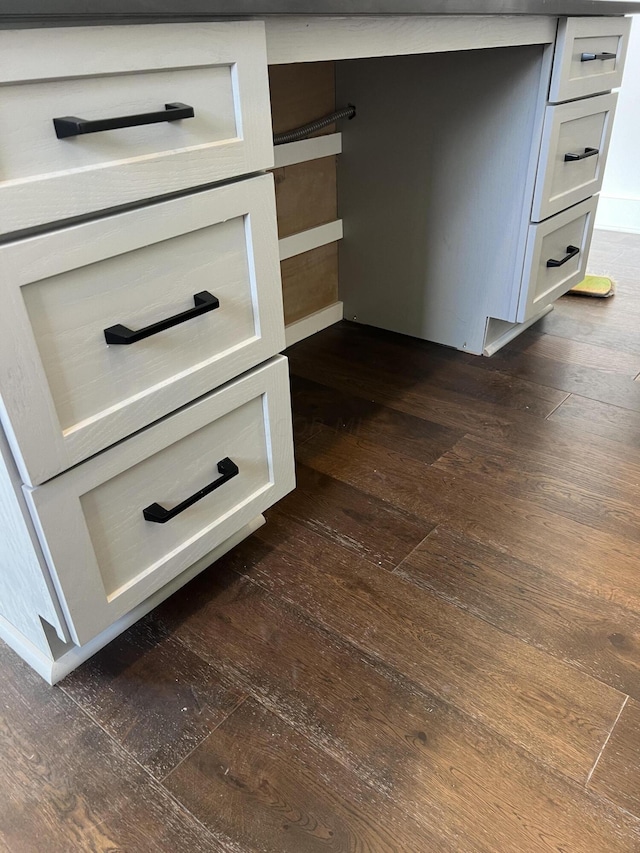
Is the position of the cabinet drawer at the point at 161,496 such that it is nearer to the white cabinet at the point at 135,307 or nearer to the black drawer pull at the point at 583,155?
the white cabinet at the point at 135,307

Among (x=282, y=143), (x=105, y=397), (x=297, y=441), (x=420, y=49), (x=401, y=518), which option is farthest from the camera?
(x=282, y=143)

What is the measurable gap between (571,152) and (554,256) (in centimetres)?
24

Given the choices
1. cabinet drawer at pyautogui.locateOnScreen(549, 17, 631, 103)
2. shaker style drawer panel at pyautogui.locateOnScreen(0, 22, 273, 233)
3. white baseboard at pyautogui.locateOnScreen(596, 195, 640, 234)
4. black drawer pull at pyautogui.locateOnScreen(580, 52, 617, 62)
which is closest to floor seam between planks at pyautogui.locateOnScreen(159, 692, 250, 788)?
shaker style drawer panel at pyautogui.locateOnScreen(0, 22, 273, 233)

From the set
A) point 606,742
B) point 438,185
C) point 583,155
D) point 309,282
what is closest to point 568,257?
point 583,155

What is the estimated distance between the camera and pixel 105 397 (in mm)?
697

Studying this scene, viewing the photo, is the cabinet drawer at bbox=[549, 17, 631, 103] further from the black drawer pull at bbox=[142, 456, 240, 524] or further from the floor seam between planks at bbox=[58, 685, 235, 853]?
the floor seam between planks at bbox=[58, 685, 235, 853]

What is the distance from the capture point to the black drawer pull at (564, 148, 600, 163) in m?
1.46

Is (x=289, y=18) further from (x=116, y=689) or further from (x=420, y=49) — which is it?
Result: (x=116, y=689)

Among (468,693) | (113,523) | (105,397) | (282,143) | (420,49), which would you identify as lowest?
(468,693)

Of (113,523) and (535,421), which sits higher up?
(113,523)

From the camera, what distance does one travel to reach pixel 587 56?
1375 millimetres

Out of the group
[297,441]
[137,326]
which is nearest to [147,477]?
[137,326]

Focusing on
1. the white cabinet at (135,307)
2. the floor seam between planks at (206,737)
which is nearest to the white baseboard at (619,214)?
the white cabinet at (135,307)

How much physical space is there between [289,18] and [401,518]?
771 millimetres
